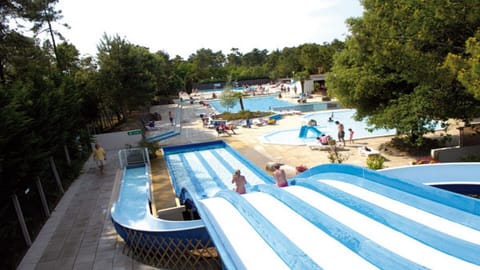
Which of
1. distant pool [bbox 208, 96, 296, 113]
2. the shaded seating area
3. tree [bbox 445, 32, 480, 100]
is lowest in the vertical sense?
the shaded seating area

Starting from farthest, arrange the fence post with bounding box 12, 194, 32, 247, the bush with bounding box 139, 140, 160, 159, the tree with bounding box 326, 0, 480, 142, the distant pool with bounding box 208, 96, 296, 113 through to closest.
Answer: the distant pool with bounding box 208, 96, 296, 113
the bush with bounding box 139, 140, 160, 159
the tree with bounding box 326, 0, 480, 142
the fence post with bounding box 12, 194, 32, 247

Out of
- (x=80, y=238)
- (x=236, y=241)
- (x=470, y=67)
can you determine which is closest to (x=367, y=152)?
(x=470, y=67)

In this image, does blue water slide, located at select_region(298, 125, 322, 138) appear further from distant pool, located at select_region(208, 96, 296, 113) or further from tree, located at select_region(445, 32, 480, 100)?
distant pool, located at select_region(208, 96, 296, 113)

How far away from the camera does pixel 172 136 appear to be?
24344 mm

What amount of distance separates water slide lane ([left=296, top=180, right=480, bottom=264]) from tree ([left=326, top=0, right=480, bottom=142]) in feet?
19.9

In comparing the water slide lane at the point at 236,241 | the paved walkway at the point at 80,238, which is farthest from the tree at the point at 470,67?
the paved walkway at the point at 80,238

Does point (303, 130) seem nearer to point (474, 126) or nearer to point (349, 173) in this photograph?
point (474, 126)

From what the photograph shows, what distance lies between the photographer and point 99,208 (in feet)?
38.8

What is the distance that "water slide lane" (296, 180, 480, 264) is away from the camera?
441 cm

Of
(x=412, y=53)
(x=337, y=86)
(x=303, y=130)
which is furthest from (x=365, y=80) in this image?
(x=303, y=130)

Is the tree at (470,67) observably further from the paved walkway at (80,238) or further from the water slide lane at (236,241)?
the paved walkway at (80,238)

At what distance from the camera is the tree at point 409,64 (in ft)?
35.6

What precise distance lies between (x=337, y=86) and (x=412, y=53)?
6078mm

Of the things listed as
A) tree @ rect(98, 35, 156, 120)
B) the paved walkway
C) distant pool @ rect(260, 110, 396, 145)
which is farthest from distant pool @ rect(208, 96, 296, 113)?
the paved walkway
